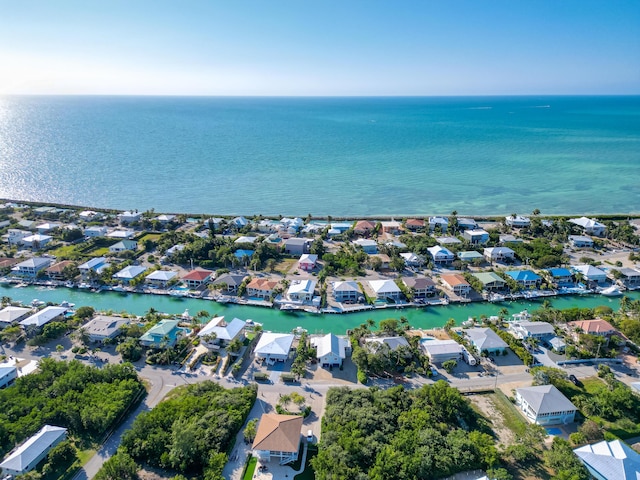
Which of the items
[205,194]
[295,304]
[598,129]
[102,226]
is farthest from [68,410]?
[598,129]

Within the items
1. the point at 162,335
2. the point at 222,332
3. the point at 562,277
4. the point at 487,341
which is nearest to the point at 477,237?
the point at 562,277

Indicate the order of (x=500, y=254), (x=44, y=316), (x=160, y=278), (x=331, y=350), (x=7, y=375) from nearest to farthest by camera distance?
(x=7, y=375), (x=331, y=350), (x=44, y=316), (x=160, y=278), (x=500, y=254)

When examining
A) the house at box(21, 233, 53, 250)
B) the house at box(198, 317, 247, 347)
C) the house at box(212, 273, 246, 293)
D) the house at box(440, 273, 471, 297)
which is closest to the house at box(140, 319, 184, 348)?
the house at box(198, 317, 247, 347)

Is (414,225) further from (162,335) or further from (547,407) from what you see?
(162,335)

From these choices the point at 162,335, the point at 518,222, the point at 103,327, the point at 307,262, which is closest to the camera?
the point at 162,335

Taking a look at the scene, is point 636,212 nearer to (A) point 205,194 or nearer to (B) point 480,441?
(B) point 480,441

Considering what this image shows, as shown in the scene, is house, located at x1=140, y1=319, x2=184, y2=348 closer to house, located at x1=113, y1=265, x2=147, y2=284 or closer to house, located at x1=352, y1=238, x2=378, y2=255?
house, located at x1=113, y1=265, x2=147, y2=284
